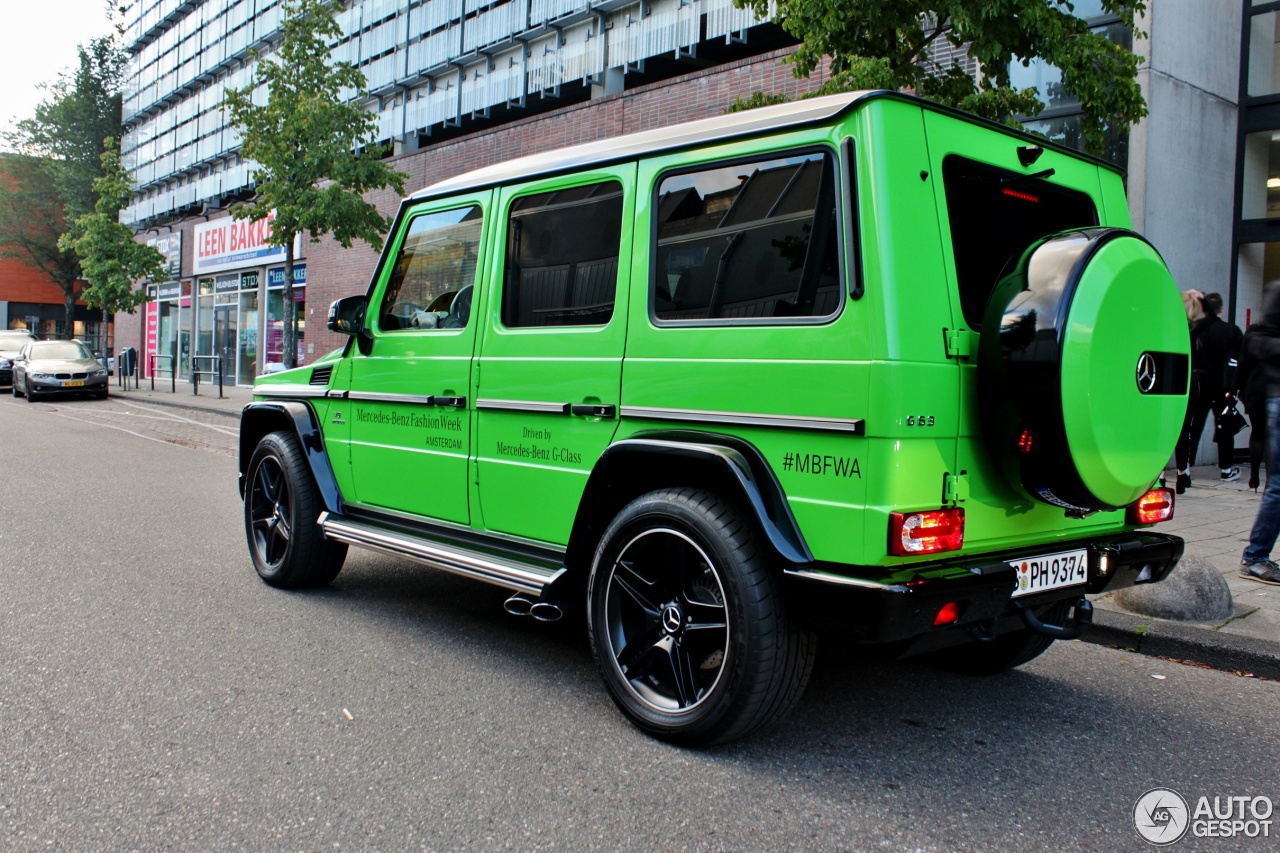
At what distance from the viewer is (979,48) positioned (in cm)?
777

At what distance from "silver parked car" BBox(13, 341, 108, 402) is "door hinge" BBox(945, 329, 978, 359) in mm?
23503

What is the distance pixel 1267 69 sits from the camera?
12.5 meters

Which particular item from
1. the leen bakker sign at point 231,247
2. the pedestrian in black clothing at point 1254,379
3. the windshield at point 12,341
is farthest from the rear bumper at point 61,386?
the pedestrian in black clothing at point 1254,379

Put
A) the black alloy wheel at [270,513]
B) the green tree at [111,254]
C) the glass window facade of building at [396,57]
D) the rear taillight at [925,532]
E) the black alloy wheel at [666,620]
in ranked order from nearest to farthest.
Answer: the rear taillight at [925,532], the black alloy wheel at [666,620], the black alloy wheel at [270,513], the glass window facade of building at [396,57], the green tree at [111,254]

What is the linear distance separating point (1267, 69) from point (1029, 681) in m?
11.7

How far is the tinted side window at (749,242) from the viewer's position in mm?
3172

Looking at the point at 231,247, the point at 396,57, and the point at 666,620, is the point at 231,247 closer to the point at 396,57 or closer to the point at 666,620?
the point at 396,57

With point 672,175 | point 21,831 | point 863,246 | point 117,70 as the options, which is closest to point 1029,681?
point 863,246

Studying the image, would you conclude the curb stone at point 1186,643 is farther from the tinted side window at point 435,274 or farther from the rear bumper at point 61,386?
the rear bumper at point 61,386

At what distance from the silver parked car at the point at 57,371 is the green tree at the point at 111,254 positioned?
161 inches

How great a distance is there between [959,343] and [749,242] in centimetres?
76

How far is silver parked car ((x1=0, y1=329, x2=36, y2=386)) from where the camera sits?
84.3 ft

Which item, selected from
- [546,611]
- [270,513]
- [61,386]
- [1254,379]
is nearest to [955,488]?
[546,611]

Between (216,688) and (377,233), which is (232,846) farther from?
(377,233)
